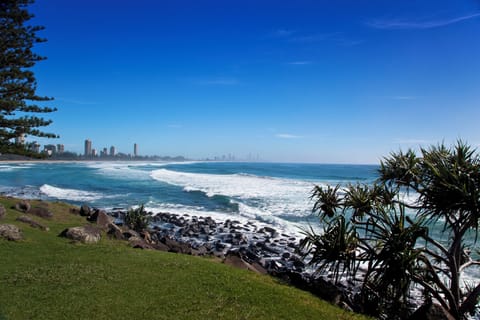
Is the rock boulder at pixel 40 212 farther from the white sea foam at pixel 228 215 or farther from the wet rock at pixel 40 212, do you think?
the white sea foam at pixel 228 215

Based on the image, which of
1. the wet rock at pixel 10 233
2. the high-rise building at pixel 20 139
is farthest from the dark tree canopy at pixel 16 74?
the wet rock at pixel 10 233

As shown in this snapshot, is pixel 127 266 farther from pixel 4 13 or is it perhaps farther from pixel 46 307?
pixel 4 13

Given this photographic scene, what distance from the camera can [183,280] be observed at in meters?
6.97

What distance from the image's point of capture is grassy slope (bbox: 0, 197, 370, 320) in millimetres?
5438

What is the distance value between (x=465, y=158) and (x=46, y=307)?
9423mm

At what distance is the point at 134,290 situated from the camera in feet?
20.5

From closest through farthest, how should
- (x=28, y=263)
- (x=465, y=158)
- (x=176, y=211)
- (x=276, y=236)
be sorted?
(x=465, y=158), (x=28, y=263), (x=276, y=236), (x=176, y=211)

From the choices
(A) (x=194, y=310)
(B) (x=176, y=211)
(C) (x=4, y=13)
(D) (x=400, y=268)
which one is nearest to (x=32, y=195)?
(B) (x=176, y=211)

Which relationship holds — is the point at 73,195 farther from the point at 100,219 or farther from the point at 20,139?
the point at 100,219

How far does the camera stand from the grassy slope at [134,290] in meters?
5.44

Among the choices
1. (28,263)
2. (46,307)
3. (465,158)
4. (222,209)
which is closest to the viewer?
(46,307)

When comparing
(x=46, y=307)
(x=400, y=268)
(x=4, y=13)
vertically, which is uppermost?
(x=4, y=13)

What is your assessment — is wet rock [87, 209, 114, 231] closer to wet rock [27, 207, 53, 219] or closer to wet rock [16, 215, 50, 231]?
wet rock [27, 207, 53, 219]

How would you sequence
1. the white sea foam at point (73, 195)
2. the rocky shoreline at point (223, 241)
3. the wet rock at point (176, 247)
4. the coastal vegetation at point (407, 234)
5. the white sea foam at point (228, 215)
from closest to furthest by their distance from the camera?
1. the coastal vegetation at point (407, 234)
2. the rocky shoreline at point (223, 241)
3. the wet rock at point (176, 247)
4. the white sea foam at point (228, 215)
5. the white sea foam at point (73, 195)
